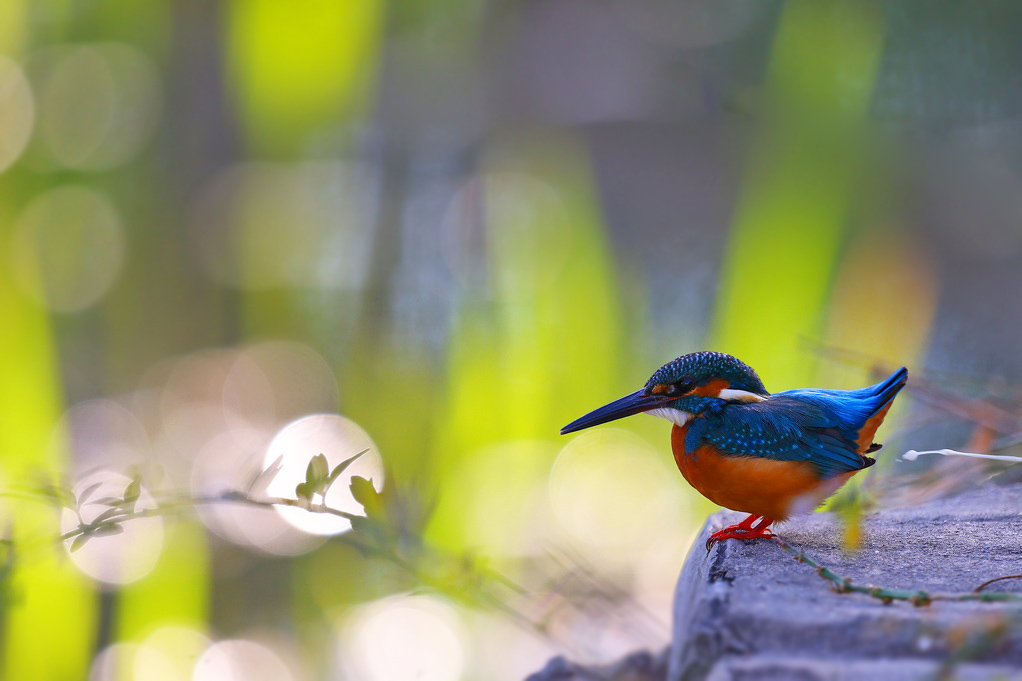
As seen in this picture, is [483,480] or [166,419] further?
[166,419]

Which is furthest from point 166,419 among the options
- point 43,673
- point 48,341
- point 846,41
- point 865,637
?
point 865,637

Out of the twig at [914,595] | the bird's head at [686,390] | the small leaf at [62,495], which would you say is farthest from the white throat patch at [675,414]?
the small leaf at [62,495]

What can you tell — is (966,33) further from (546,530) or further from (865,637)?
(865,637)

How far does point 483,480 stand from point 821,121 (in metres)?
1.33

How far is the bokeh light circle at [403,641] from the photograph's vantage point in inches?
73.5

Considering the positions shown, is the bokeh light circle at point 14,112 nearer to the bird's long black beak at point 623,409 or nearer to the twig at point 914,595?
the bird's long black beak at point 623,409

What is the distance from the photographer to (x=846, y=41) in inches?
95.8

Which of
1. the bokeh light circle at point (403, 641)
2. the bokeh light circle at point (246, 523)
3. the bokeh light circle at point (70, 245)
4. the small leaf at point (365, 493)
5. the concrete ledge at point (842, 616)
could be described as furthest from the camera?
the bokeh light circle at point (70, 245)

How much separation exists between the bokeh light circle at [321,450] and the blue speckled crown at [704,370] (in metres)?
1.11

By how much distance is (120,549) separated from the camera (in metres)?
2.21

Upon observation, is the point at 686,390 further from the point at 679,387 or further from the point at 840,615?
the point at 840,615

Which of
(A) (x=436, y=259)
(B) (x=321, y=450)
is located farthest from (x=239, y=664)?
(A) (x=436, y=259)

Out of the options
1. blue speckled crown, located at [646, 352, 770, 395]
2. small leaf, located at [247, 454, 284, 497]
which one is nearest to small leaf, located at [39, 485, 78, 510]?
small leaf, located at [247, 454, 284, 497]

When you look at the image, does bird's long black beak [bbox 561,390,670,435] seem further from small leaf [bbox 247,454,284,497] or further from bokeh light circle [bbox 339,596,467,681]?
bokeh light circle [bbox 339,596,467,681]
